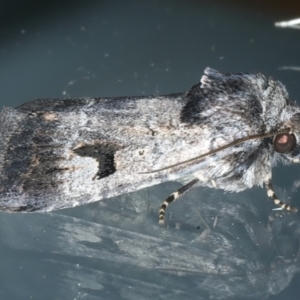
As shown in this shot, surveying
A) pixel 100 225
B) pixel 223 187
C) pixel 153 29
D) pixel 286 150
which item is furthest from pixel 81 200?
pixel 153 29

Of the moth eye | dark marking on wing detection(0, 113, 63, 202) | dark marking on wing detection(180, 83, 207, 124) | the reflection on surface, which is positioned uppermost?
dark marking on wing detection(180, 83, 207, 124)

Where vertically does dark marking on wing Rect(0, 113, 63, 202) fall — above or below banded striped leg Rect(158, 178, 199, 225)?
above

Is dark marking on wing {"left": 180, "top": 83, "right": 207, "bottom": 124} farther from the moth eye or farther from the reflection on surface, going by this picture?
the reflection on surface

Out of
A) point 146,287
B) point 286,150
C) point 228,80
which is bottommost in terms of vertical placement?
point 146,287

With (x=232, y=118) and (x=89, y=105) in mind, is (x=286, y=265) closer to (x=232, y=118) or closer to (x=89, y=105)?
(x=232, y=118)

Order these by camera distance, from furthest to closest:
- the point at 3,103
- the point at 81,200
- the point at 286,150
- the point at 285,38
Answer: the point at 285,38
the point at 3,103
the point at 286,150
the point at 81,200

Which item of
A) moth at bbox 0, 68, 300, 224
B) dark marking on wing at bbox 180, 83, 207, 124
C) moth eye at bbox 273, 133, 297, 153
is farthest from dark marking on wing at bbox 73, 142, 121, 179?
moth eye at bbox 273, 133, 297, 153

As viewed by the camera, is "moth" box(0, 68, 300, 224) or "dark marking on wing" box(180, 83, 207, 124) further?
"dark marking on wing" box(180, 83, 207, 124)
